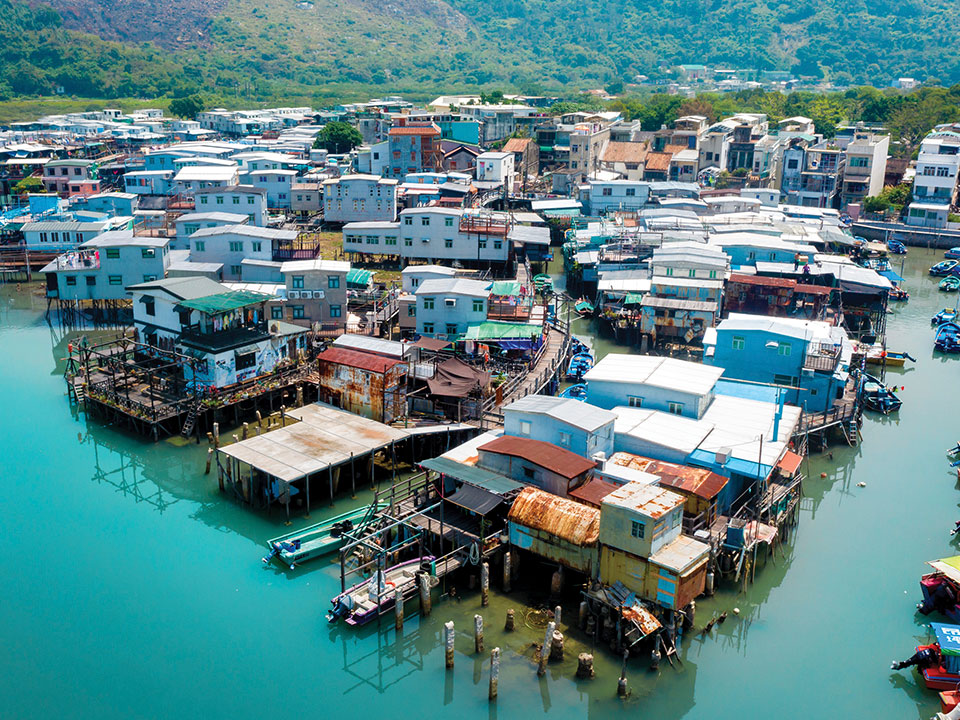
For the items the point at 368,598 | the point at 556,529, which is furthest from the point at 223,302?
the point at 556,529

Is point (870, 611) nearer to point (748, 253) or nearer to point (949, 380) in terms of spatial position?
point (949, 380)

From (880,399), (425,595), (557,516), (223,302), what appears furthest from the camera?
(880,399)

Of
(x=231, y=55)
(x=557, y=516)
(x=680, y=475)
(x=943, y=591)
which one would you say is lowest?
(x=943, y=591)

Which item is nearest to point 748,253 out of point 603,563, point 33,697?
point 603,563

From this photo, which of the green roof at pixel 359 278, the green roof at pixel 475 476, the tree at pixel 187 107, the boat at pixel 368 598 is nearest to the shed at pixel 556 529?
the green roof at pixel 475 476

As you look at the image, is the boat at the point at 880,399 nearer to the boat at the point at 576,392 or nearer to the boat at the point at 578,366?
the boat at the point at 578,366

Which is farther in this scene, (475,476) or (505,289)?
(505,289)

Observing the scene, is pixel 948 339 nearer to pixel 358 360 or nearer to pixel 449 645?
pixel 358 360
